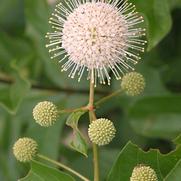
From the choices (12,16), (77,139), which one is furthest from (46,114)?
(12,16)

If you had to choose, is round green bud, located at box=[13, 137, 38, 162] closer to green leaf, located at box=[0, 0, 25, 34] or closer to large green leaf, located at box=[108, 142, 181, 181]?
large green leaf, located at box=[108, 142, 181, 181]

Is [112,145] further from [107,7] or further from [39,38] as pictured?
[107,7]

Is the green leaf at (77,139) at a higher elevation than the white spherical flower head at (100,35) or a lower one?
lower

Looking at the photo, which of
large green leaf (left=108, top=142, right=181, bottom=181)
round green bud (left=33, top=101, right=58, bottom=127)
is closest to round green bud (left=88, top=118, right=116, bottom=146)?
large green leaf (left=108, top=142, right=181, bottom=181)

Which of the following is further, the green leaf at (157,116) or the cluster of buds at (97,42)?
the green leaf at (157,116)

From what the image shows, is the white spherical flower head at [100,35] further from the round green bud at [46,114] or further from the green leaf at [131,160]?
the green leaf at [131,160]

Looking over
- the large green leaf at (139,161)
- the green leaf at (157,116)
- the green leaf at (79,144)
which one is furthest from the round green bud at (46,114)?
the green leaf at (157,116)

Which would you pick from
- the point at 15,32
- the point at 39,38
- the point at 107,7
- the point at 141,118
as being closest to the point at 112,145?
the point at 141,118
